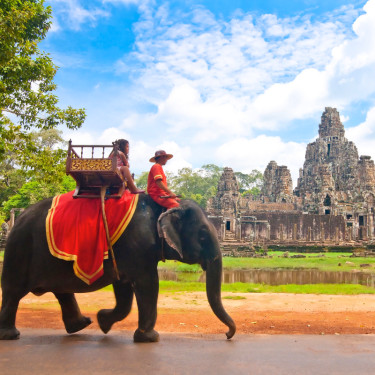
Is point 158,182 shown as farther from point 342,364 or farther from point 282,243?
point 282,243

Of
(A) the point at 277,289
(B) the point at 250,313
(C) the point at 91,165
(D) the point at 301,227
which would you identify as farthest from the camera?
(D) the point at 301,227

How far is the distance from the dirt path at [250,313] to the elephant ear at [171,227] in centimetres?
257

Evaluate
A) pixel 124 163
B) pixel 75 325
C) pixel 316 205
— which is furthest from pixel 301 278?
pixel 316 205

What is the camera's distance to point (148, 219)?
4914mm

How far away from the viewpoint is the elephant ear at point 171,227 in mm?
4738

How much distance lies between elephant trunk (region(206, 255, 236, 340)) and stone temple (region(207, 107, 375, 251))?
3601 cm

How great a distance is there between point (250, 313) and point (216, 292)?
4858 mm

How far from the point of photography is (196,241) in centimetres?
500

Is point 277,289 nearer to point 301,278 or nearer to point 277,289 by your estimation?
point 277,289

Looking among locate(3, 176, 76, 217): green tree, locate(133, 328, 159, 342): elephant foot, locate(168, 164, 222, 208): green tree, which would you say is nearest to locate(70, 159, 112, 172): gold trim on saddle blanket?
locate(133, 328, 159, 342): elephant foot

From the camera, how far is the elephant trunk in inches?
187

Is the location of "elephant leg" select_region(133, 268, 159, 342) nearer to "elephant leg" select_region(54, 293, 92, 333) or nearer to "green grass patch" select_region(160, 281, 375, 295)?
"elephant leg" select_region(54, 293, 92, 333)

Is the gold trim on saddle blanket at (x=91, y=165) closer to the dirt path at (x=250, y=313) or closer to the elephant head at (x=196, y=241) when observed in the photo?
the elephant head at (x=196, y=241)

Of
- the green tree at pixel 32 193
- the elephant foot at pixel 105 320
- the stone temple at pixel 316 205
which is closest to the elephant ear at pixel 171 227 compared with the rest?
the elephant foot at pixel 105 320
